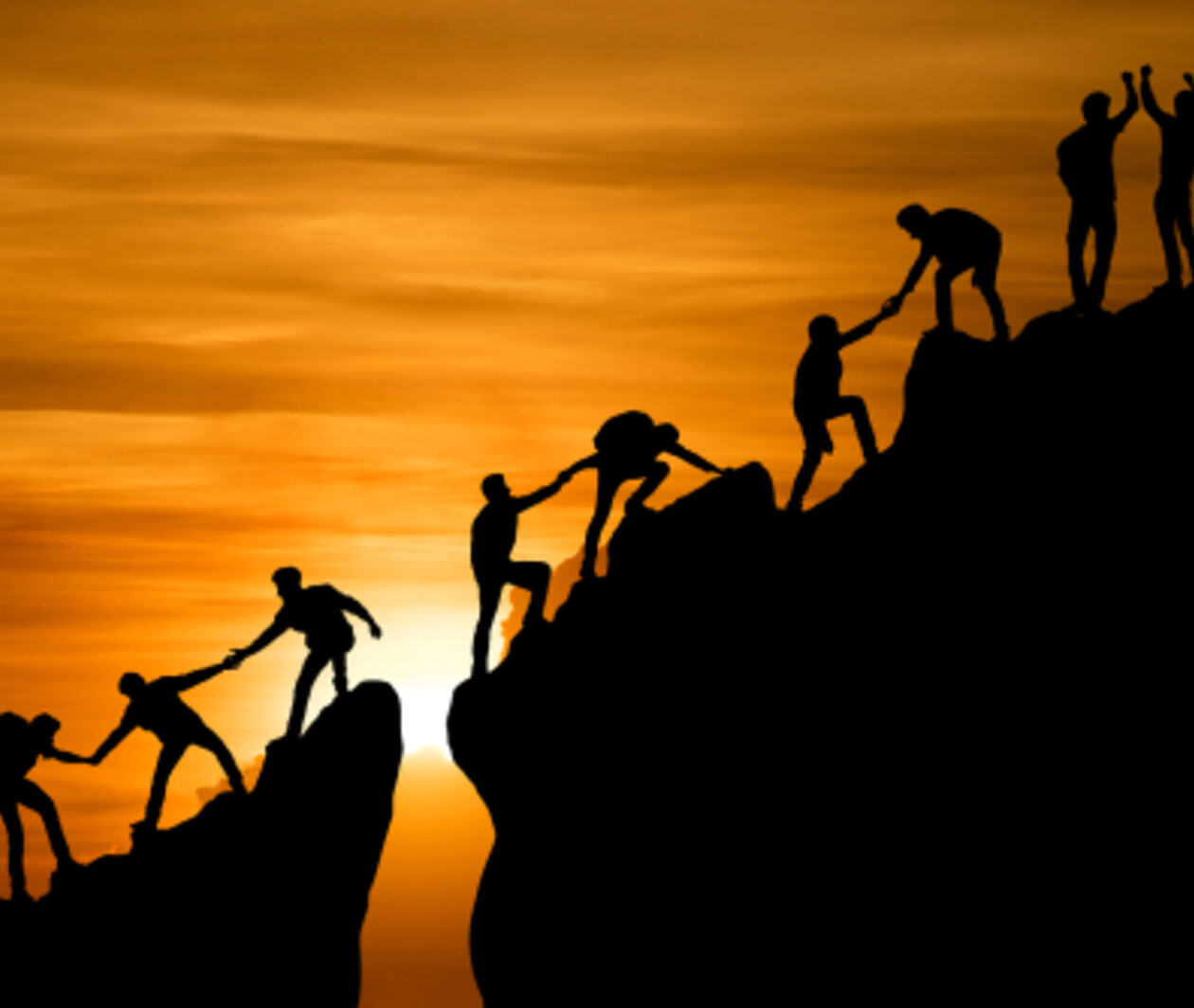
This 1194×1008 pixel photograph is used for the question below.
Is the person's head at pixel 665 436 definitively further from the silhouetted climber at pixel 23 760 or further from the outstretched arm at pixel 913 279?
the silhouetted climber at pixel 23 760

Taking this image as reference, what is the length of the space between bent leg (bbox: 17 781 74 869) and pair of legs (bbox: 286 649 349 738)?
4.38 meters

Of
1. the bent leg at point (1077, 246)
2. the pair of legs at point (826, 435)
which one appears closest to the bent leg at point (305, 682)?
the pair of legs at point (826, 435)

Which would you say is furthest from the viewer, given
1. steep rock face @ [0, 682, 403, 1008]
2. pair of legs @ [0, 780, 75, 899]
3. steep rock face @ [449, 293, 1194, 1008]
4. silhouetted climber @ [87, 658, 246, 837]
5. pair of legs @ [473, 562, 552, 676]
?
steep rock face @ [0, 682, 403, 1008]

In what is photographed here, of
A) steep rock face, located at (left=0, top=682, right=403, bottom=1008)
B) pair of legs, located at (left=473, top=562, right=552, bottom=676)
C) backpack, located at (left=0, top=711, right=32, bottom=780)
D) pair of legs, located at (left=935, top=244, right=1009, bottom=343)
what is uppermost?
pair of legs, located at (left=935, top=244, right=1009, bottom=343)

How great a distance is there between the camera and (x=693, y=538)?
34.2 metres

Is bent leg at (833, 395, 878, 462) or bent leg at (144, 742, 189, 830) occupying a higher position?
bent leg at (833, 395, 878, 462)

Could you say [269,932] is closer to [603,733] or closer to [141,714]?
[141,714]

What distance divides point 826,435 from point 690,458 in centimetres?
215

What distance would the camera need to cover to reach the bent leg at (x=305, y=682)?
111 ft

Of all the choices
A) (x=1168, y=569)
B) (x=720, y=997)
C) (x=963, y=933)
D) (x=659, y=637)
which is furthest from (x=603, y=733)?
(x=1168, y=569)

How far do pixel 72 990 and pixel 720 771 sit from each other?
537 inches

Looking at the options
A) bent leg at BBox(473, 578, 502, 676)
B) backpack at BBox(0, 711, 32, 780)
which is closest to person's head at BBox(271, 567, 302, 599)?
bent leg at BBox(473, 578, 502, 676)

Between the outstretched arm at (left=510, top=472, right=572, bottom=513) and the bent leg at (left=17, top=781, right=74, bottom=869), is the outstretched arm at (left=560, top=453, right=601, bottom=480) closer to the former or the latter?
the outstretched arm at (left=510, top=472, right=572, bottom=513)

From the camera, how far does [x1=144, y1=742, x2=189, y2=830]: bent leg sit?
113 ft
